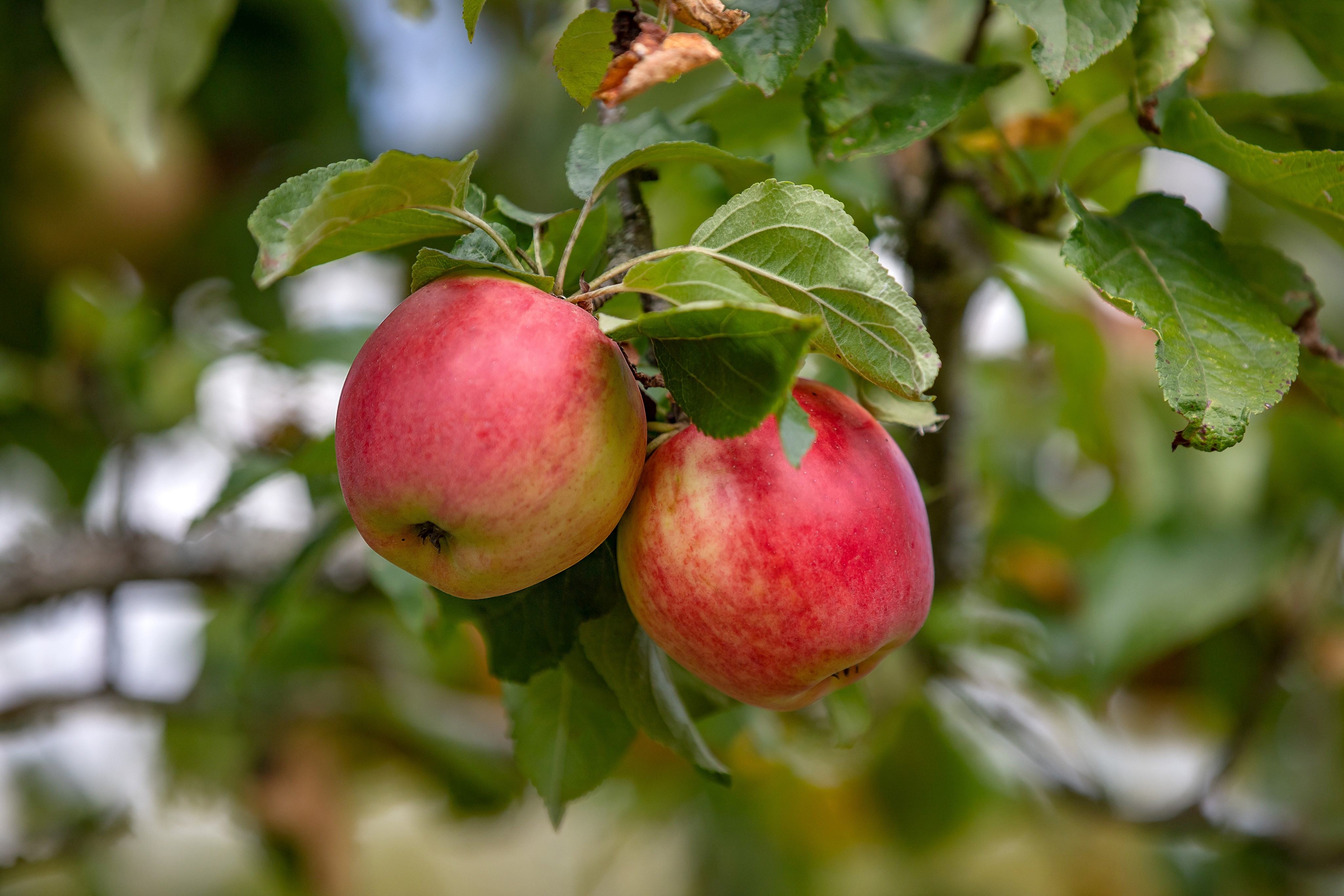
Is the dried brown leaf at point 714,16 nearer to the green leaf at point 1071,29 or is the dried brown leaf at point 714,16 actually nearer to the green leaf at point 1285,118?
the green leaf at point 1071,29

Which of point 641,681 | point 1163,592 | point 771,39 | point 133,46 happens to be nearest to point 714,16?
point 771,39

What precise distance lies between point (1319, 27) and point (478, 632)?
33.3 inches

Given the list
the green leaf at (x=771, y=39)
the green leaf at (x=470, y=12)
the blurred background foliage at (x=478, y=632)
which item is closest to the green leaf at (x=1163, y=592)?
the blurred background foliage at (x=478, y=632)

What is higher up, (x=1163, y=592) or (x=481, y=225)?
(x=481, y=225)

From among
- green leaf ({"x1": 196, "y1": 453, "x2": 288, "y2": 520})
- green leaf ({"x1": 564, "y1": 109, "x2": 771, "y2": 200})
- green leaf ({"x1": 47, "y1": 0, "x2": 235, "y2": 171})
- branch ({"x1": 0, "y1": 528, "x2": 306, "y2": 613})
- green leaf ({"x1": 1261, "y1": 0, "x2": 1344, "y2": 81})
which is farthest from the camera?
branch ({"x1": 0, "y1": 528, "x2": 306, "y2": 613})

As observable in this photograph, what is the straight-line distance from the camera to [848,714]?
2.27 feet

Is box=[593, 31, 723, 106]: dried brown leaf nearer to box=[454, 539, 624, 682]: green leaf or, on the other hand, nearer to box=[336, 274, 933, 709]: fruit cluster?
box=[336, 274, 933, 709]: fruit cluster

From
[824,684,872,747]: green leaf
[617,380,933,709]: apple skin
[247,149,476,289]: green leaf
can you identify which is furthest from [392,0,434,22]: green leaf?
[824,684,872,747]: green leaf

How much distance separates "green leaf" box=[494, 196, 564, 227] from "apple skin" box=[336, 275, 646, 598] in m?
0.09

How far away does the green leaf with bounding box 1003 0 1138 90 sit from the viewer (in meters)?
0.52

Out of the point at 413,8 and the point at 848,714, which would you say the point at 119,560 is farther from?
the point at 848,714

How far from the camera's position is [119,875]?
1.99 metres

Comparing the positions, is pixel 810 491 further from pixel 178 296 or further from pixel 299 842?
pixel 178 296

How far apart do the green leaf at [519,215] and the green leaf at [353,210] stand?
59mm
